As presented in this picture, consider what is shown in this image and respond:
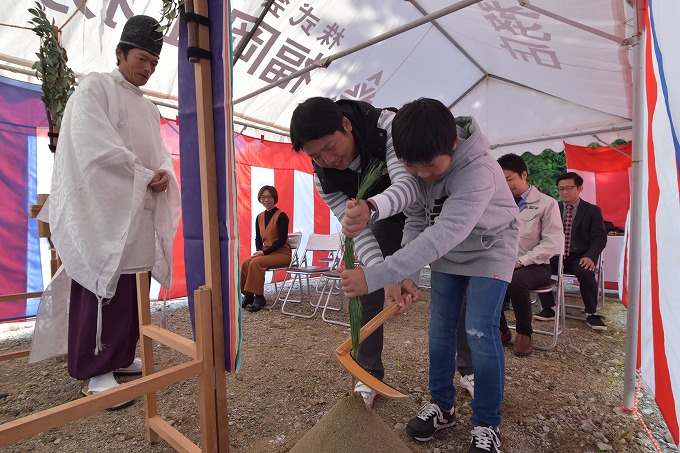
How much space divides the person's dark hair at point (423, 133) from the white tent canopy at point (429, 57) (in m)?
1.81

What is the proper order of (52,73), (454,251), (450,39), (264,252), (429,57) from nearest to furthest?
(454,251) < (52,73) < (264,252) < (450,39) < (429,57)

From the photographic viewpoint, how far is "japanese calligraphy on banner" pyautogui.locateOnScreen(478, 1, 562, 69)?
11.5ft

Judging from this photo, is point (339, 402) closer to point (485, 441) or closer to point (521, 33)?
point (485, 441)

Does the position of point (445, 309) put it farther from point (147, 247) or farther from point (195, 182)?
point (147, 247)

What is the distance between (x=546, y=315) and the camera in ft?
11.4

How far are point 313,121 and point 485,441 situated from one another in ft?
3.96

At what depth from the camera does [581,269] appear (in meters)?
3.42

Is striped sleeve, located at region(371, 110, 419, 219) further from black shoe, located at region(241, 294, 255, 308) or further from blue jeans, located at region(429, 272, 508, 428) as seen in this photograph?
black shoe, located at region(241, 294, 255, 308)

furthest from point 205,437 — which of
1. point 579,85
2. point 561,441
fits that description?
point 579,85

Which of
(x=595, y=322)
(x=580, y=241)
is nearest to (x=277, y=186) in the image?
(x=580, y=241)

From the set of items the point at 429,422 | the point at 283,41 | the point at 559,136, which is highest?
the point at 283,41

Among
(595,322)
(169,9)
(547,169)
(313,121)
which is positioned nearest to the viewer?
(169,9)

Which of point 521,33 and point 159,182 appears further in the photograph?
point 521,33

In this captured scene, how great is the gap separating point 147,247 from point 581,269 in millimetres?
3517
